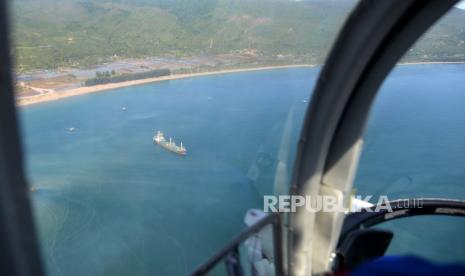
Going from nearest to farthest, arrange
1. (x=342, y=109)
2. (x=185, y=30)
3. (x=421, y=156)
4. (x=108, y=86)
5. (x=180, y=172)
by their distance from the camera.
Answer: (x=342, y=109) < (x=108, y=86) < (x=185, y=30) < (x=180, y=172) < (x=421, y=156)

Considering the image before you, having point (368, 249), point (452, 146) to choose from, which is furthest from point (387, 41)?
point (452, 146)

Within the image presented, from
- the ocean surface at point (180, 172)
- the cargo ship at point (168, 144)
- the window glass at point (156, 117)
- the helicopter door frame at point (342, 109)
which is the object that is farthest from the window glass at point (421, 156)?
the helicopter door frame at point (342, 109)

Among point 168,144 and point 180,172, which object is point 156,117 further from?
point 180,172

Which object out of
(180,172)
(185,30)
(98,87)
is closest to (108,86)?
(98,87)

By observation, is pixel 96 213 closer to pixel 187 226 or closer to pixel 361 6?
pixel 187 226

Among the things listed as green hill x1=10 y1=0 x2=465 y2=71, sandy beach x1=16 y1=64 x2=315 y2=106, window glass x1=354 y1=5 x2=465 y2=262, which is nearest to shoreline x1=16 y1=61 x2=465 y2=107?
sandy beach x1=16 y1=64 x2=315 y2=106

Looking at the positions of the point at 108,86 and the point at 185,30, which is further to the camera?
the point at 185,30
